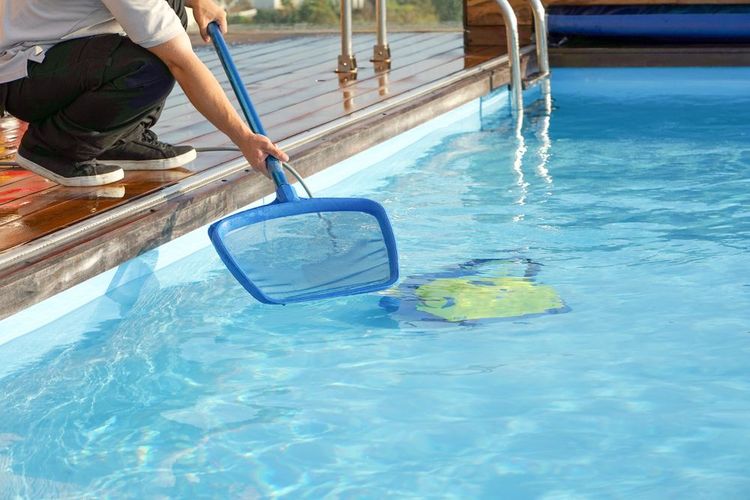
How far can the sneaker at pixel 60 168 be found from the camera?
11.3 feet

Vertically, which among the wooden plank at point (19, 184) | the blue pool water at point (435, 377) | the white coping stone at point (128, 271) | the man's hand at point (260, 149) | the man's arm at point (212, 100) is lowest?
the blue pool water at point (435, 377)

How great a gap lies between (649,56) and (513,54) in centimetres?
154

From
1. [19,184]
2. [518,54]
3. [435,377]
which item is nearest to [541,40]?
[518,54]

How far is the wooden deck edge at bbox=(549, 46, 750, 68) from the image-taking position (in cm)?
712

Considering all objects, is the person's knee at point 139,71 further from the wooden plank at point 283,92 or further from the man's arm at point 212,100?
the wooden plank at point 283,92

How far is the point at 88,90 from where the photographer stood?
329 cm

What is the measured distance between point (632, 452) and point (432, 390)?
50 centimetres

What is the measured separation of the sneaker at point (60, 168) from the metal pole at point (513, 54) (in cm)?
Answer: 284

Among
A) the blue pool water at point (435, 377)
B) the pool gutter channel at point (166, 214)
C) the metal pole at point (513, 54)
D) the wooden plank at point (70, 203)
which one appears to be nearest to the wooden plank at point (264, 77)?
the pool gutter channel at point (166, 214)

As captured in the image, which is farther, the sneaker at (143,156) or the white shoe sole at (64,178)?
the sneaker at (143,156)

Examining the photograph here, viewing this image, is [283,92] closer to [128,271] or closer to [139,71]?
[139,71]

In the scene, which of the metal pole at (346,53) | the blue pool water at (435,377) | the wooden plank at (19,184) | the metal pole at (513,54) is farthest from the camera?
the metal pole at (346,53)

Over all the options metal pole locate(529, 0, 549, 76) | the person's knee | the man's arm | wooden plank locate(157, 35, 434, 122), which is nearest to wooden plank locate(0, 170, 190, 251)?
the person's knee

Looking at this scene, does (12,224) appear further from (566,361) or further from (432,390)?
(566,361)
